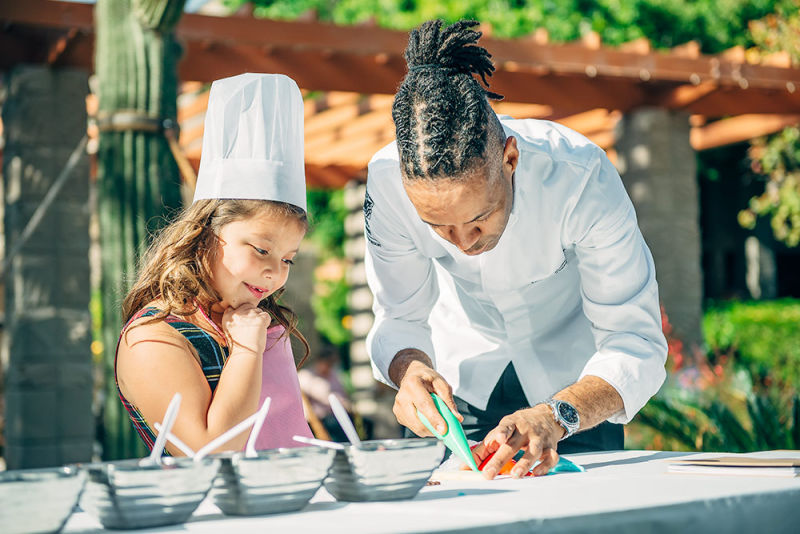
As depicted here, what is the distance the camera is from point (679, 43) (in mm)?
12680

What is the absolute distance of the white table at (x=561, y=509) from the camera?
3.71ft

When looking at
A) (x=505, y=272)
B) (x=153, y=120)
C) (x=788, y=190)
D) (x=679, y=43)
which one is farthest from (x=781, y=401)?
(x=679, y=43)

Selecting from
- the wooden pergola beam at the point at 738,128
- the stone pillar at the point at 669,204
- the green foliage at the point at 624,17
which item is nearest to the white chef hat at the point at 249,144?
the stone pillar at the point at 669,204

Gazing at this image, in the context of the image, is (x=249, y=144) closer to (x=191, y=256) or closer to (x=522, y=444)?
(x=191, y=256)

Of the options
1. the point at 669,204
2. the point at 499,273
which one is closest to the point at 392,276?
the point at 499,273

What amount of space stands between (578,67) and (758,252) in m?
9.68

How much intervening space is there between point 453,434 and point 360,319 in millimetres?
7893

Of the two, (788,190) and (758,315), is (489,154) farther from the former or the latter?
(758,315)

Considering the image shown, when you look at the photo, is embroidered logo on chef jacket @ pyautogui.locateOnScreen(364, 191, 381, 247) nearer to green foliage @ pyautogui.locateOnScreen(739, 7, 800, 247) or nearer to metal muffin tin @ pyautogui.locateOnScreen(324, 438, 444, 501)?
metal muffin tin @ pyautogui.locateOnScreen(324, 438, 444, 501)

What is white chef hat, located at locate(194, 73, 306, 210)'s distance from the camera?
2139 millimetres

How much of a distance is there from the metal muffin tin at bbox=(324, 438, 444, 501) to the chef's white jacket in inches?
33.9

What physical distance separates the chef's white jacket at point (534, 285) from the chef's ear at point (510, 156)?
0.14m

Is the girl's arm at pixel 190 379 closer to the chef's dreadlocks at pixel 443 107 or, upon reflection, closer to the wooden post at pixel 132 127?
the chef's dreadlocks at pixel 443 107

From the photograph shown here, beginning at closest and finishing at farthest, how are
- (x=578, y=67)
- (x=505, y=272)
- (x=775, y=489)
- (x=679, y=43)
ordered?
(x=775, y=489) → (x=505, y=272) → (x=578, y=67) → (x=679, y=43)
